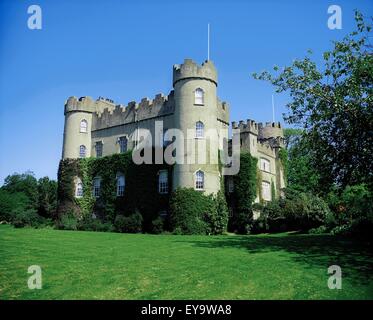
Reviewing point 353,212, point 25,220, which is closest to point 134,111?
point 25,220

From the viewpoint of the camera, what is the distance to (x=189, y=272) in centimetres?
1360

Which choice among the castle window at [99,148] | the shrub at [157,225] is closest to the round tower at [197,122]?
the shrub at [157,225]

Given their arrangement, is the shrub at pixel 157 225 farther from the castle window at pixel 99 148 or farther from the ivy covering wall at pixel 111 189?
the castle window at pixel 99 148

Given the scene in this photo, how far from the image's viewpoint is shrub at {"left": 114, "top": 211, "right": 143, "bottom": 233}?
35.4m

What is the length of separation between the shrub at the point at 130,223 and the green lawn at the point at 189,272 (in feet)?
52.2

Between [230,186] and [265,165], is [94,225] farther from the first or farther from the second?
[265,165]

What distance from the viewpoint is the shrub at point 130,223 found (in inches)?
1394

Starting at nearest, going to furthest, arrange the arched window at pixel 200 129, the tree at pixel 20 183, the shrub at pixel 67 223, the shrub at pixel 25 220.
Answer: the arched window at pixel 200 129 → the shrub at pixel 25 220 → the shrub at pixel 67 223 → the tree at pixel 20 183

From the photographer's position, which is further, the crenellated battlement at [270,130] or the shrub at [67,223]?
the crenellated battlement at [270,130]

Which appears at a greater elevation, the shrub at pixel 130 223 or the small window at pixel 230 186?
the small window at pixel 230 186

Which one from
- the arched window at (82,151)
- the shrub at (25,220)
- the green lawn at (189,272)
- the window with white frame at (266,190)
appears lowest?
the green lawn at (189,272)

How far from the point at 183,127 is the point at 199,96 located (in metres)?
3.27
